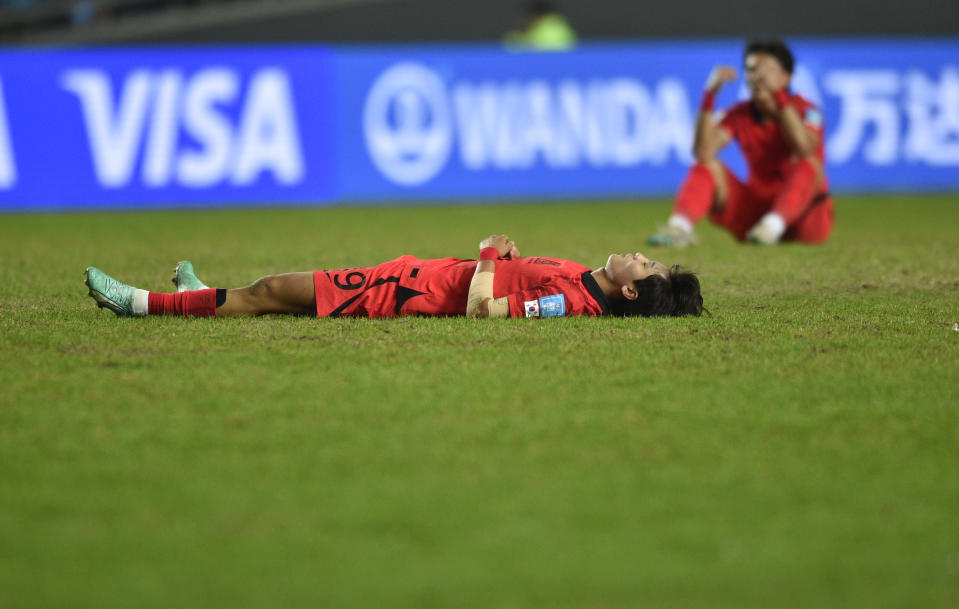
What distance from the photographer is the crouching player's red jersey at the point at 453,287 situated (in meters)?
5.04

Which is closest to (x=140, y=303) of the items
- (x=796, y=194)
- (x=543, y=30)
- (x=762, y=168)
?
(x=796, y=194)

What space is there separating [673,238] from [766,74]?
1451 mm

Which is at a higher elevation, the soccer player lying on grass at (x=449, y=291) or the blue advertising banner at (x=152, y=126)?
the blue advertising banner at (x=152, y=126)

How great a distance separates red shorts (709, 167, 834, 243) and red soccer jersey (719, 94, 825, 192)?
9 cm

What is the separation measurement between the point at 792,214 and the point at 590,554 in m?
6.60

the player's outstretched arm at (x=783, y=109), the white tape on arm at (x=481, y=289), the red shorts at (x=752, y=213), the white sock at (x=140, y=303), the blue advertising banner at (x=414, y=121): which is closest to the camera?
the white tape on arm at (x=481, y=289)

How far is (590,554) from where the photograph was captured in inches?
100

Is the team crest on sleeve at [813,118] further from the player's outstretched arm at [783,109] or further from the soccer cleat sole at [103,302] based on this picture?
the soccer cleat sole at [103,302]

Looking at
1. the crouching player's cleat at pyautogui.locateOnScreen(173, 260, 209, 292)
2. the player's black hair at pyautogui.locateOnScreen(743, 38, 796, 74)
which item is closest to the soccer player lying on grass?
the crouching player's cleat at pyautogui.locateOnScreen(173, 260, 209, 292)

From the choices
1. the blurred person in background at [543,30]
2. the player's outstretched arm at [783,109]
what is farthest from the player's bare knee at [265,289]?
the blurred person in background at [543,30]

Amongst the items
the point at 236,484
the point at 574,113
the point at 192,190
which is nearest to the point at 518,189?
the point at 574,113

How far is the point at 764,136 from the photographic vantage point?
9.08 metres

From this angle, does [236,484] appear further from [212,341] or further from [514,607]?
[212,341]

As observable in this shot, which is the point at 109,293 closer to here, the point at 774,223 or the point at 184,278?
the point at 184,278
